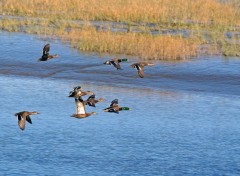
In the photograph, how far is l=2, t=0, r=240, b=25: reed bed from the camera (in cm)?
4441

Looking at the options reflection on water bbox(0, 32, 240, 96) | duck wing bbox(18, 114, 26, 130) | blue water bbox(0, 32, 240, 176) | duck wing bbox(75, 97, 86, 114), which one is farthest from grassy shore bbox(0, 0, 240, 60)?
duck wing bbox(18, 114, 26, 130)

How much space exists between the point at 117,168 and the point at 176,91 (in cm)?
938

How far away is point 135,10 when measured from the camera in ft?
149

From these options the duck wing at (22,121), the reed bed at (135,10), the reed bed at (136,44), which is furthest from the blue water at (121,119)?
the reed bed at (135,10)

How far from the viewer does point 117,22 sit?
144 feet

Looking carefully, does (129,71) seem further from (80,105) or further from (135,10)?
(135,10)

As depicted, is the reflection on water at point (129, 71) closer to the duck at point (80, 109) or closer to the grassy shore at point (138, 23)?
the grassy shore at point (138, 23)

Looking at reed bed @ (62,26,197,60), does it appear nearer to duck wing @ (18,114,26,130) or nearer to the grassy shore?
the grassy shore

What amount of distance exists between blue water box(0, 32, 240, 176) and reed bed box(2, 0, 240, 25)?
9690mm

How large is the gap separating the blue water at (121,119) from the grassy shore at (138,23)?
1.50m

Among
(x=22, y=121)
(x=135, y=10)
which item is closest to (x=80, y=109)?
(x=22, y=121)

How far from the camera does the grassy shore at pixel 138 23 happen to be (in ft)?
114

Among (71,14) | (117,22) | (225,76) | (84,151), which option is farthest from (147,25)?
(84,151)

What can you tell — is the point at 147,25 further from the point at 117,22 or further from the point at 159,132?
the point at 159,132
